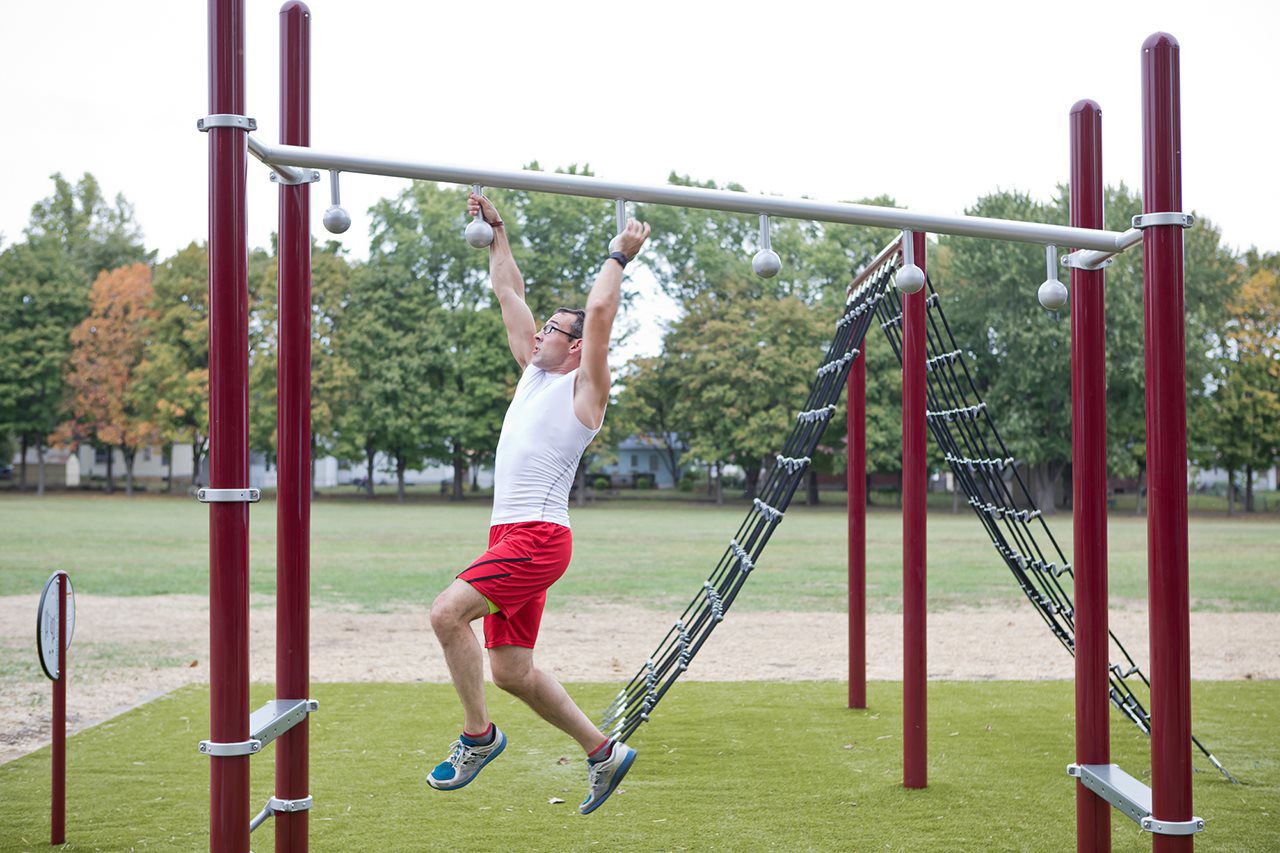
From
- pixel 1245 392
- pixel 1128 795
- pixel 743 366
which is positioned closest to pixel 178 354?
pixel 743 366

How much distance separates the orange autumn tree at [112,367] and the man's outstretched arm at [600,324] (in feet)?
156

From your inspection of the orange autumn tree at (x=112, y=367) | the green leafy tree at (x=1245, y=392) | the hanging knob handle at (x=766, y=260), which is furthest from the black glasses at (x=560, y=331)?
the orange autumn tree at (x=112, y=367)

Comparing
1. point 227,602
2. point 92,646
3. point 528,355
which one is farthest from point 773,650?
point 227,602

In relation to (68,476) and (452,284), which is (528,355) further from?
(68,476)

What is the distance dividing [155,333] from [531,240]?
16.6 m

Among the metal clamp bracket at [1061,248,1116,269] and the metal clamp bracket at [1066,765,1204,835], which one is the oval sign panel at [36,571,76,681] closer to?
the metal clamp bracket at [1066,765,1204,835]

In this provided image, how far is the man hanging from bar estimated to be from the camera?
395 centimetres

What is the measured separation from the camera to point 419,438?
155ft

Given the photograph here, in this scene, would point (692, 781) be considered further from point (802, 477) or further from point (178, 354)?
point (178, 354)

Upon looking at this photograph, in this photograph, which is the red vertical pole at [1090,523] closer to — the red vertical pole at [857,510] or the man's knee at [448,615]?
the man's knee at [448,615]

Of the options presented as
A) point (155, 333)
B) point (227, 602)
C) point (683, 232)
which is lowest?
point (227, 602)

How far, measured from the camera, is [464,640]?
12.9ft

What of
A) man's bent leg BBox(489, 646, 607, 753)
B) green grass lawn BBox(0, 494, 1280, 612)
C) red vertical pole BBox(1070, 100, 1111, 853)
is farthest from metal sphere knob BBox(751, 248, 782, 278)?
green grass lawn BBox(0, 494, 1280, 612)

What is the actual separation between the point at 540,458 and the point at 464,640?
667 mm
